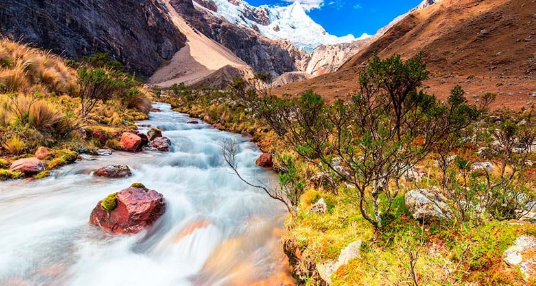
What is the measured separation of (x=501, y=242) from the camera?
2.53m

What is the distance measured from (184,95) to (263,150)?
1951cm

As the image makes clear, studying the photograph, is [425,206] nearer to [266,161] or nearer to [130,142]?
[266,161]

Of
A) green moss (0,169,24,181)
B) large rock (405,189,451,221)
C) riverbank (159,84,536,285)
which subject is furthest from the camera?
green moss (0,169,24,181)

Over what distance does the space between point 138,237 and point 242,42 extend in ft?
497

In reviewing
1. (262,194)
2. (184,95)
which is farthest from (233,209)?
(184,95)

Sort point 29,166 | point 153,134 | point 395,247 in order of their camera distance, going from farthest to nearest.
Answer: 1. point 153,134
2. point 29,166
3. point 395,247

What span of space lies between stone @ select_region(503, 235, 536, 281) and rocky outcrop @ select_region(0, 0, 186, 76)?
32449 mm

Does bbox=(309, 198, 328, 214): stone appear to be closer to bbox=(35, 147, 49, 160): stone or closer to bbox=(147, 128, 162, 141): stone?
bbox=(35, 147, 49, 160): stone

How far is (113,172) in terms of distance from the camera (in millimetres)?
6840

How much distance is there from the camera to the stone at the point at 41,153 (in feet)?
22.0

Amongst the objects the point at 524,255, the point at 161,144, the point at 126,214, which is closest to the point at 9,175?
the point at 126,214

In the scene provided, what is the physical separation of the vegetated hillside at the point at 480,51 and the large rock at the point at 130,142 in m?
16.5

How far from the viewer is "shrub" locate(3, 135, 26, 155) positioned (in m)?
6.36

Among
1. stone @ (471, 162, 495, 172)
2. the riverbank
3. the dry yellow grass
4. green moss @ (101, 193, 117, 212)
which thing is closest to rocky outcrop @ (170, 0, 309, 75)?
the dry yellow grass
